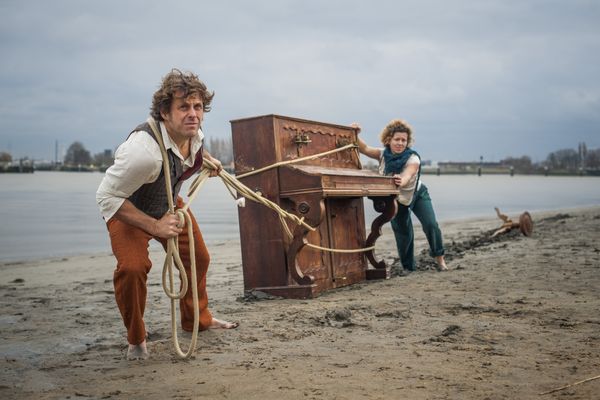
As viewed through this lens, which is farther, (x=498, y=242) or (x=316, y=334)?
(x=498, y=242)

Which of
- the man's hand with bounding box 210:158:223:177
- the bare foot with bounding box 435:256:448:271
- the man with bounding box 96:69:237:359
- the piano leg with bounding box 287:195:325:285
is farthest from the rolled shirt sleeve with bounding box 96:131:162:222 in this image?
the bare foot with bounding box 435:256:448:271

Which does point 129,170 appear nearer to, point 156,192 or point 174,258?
point 156,192

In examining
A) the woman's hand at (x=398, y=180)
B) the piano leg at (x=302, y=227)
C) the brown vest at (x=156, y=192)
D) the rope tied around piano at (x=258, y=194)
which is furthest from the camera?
the woman's hand at (x=398, y=180)

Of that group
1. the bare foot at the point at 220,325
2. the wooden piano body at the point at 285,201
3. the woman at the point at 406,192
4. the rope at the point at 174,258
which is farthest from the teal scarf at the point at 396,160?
the rope at the point at 174,258

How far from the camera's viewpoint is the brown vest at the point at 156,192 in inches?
177

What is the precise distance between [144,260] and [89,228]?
582 inches

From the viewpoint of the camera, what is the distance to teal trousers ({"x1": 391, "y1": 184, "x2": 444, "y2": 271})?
8.36 meters

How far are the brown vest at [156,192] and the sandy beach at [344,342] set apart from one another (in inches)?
35.9

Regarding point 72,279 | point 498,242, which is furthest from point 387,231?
point 72,279

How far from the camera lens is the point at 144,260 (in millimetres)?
4387

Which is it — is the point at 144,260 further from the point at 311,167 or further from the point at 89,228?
the point at 89,228

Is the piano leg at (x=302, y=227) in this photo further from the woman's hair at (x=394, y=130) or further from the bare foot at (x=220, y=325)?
the woman's hair at (x=394, y=130)

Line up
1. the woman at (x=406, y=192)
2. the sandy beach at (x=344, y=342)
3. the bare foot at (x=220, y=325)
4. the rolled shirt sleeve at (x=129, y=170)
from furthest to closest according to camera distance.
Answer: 1. the woman at (x=406, y=192)
2. the bare foot at (x=220, y=325)
3. the rolled shirt sleeve at (x=129, y=170)
4. the sandy beach at (x=344, y=342)

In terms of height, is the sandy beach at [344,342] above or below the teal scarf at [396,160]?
below
